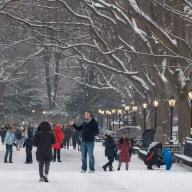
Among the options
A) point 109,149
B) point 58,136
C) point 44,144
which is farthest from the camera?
point 58,136

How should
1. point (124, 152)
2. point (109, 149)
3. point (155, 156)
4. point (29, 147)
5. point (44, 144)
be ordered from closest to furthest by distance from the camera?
point (44, 144) → point (109, 149) → point (155, 156) → point (124, 152) → point (29, 147)

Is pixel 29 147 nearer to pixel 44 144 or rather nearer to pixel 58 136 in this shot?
pixel 58 136

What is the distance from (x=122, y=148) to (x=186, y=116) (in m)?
8.91

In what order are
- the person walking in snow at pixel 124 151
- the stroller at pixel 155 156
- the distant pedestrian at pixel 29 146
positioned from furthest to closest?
the distant pedestrian at pixel 29 146 → the person walking in snow at pixel 124 151 → the stroller at pixel 155 156

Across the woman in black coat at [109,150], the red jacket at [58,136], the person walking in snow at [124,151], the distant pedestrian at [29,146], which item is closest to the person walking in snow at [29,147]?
the distant pedestrian at [29,146]

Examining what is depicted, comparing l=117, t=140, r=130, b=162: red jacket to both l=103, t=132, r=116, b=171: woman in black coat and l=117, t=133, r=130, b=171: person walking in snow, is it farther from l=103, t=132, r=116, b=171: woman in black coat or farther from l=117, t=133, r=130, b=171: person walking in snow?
l=103, t=132, r=116, b=171: woman in black coat

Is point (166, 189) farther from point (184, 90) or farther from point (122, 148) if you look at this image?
point (184, 90)

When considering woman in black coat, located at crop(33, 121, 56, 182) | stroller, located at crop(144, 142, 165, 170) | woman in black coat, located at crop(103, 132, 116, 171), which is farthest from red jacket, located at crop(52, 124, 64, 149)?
woman in black coat, located at crop(33, 121, 56, 182)

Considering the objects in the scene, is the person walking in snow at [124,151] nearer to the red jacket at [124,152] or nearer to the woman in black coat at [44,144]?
the red jacket at [124,152]

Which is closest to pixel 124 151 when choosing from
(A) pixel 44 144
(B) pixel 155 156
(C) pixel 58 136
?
(B) pixel 155 156

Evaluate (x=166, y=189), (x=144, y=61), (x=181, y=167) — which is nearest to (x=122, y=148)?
(x=181, y=167)

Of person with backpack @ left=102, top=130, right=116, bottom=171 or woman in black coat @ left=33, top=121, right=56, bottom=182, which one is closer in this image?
woman in black coat @ left=33, top=121, right=56, bottom=182

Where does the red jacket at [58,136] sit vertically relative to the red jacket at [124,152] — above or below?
above

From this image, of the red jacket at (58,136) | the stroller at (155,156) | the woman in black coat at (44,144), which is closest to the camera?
the woman in black coat at (44,144)
